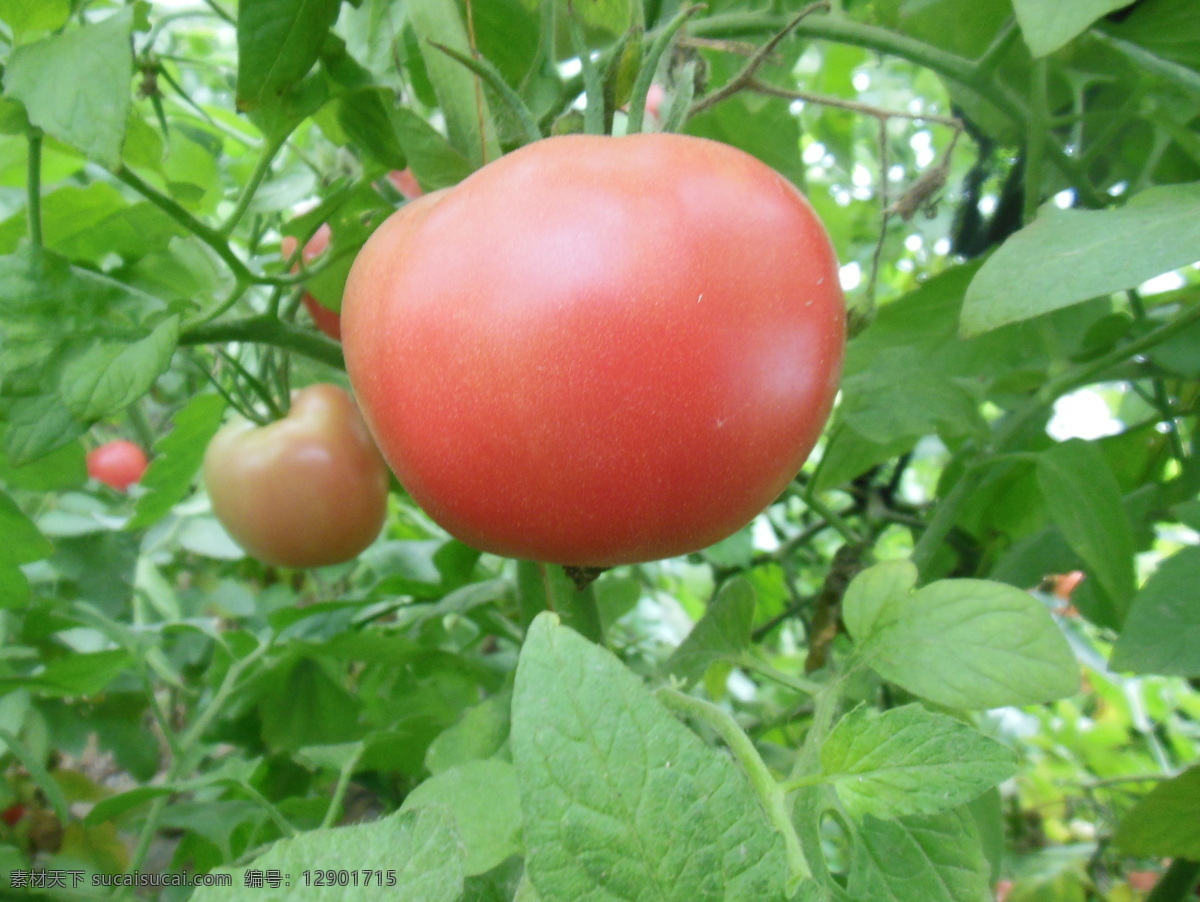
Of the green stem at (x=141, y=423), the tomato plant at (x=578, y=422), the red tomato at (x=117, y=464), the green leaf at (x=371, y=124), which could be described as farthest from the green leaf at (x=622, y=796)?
the red tomato at (x=117, y=464)

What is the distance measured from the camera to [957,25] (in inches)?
23.0

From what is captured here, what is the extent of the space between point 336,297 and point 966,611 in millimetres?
399

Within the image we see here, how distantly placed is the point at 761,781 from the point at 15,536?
0.44 m

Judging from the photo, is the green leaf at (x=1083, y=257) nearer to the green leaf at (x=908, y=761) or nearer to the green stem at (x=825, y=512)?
the green leaf at (x=908, y=761)

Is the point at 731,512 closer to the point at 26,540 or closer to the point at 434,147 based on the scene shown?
the point at 434,147

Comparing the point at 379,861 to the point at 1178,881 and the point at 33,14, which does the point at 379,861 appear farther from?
the point at 1178,881

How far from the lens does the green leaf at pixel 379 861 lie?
24 cm

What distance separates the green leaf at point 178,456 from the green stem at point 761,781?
0.46m

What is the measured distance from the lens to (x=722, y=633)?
0.47 m

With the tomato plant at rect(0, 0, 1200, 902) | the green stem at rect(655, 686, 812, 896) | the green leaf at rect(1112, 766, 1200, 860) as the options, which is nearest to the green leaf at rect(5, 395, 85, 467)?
the tomato plant at rect(0, 0, 1200, 902)

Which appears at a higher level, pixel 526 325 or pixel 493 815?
pixel 526 325

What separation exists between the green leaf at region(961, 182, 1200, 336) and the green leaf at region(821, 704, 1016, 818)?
0.15 meters

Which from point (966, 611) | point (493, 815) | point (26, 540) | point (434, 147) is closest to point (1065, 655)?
point (966, 611)

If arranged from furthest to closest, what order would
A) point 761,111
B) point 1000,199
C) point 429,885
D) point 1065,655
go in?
1. point 1000,199
2. point 761,111
3. point 1065,655
4. point 429,885
